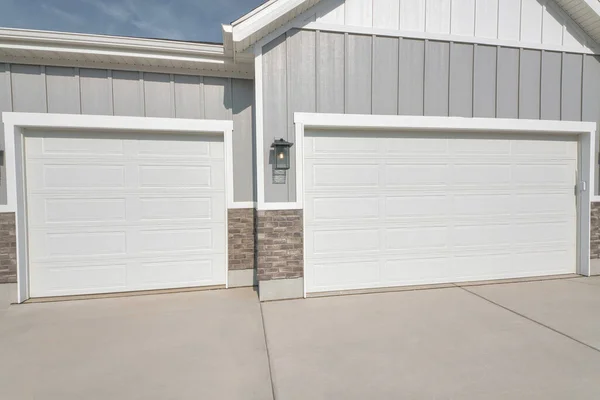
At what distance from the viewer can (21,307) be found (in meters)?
3.94

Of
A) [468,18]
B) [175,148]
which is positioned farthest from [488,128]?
[175,148]

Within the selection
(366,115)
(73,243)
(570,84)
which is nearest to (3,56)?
(73,243)

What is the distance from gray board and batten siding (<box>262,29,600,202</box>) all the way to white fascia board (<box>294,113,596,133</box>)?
0.31 feet

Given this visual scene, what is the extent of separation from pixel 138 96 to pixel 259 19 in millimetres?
2005

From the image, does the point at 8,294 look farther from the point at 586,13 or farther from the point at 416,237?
the point at 586,13

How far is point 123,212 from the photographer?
4348mm

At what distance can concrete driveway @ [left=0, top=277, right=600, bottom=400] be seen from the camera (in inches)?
90.0

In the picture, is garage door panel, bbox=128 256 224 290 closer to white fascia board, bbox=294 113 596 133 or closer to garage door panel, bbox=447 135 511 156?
white fascia board, bbox=294 113 596 133

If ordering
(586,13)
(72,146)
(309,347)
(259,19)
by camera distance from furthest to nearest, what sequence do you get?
(586,13), (72,146), (259,19), (309,347)

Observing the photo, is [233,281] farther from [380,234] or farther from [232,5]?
[232,5]

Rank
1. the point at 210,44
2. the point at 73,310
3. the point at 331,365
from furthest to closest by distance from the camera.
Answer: the point at 210,44
the point at 73,310
the point at 331,365

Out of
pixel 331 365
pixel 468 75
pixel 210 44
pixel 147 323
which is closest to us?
pixel 331 365

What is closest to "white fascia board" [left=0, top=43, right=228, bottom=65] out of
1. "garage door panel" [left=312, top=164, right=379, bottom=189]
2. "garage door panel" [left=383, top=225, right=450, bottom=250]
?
"garage door panel" [left=312, top=164, right=379, bottom=189]

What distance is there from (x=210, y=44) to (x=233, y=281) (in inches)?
132
